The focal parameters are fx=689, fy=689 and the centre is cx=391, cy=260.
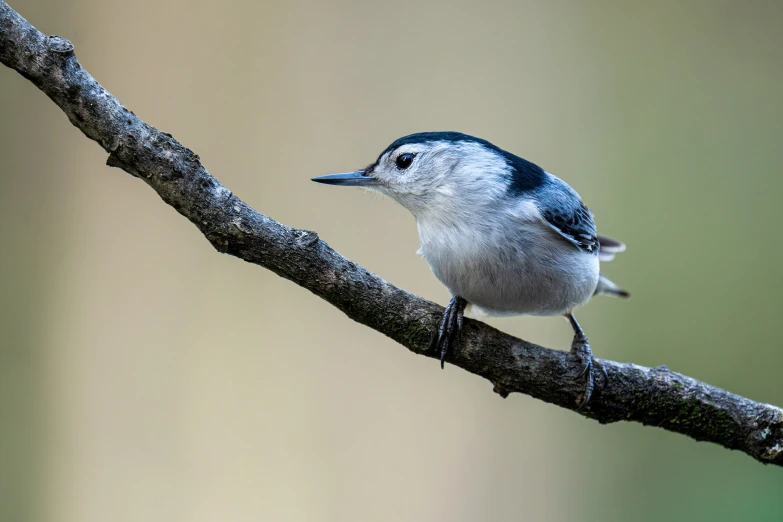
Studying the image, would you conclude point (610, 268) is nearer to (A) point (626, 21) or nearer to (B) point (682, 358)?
(B) point (682, 358)

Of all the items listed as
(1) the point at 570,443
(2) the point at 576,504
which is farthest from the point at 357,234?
(2) the point at 576,504

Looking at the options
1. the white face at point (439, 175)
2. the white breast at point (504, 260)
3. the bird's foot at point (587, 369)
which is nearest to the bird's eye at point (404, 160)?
the white face at point (439, 175)

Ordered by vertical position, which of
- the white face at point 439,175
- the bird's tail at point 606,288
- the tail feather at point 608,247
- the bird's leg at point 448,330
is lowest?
the bird's leg at point 448,330

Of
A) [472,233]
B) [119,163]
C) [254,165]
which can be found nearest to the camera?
[119,163]

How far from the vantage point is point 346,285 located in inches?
47.2

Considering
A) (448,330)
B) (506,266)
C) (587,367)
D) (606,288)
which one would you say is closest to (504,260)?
(506,266)

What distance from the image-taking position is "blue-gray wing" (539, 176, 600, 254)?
4.67 ft

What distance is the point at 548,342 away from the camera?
114 inches

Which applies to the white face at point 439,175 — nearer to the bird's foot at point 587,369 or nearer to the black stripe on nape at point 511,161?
the black stripe on nape at point 511,161

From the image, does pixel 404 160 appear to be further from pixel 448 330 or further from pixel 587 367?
pixel 587 367

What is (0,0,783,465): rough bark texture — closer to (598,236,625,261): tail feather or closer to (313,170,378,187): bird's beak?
(313,170,378,187): bird's beak

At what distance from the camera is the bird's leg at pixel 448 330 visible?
1.29 metres

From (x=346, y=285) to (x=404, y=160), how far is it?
36 cm

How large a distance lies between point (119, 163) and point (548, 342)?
2.18m
